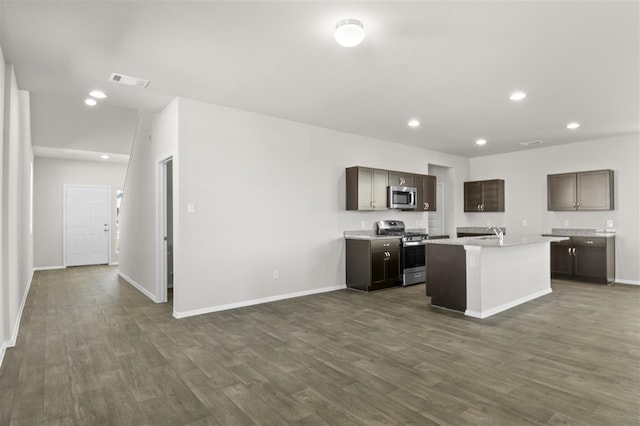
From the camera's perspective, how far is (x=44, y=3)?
2.37 metres

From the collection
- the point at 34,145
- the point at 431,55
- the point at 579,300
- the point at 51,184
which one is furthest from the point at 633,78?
the point at 51,184

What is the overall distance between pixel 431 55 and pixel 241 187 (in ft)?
9.19

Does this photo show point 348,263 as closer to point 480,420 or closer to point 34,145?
point 480,420

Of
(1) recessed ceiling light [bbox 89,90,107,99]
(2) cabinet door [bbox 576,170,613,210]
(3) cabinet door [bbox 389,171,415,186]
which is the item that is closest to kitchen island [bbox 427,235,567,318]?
(3) cabinet door [bbox 389,171,415,186]

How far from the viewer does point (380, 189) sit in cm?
616

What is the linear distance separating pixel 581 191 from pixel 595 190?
Result: 0.21 meters

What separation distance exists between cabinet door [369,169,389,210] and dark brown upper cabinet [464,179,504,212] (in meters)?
2.92

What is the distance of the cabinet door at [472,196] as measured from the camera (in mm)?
7992

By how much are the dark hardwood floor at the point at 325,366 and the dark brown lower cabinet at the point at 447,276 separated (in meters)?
0.24

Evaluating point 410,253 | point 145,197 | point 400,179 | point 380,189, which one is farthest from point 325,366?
point 400,179

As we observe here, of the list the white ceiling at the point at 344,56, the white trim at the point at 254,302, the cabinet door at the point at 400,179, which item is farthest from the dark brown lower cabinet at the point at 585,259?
the white trim at the point at 254,302

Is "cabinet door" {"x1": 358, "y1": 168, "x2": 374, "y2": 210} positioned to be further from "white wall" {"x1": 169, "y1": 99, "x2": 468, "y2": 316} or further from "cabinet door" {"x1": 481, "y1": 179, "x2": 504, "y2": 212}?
"cabinet door" {"x1": 481, "y1": 179, "x2": 504, "y2": 212}

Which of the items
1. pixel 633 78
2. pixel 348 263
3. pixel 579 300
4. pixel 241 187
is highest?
pixel 633 78

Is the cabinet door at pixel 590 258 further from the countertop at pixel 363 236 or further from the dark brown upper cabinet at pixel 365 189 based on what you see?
the dark brown upper cabinet at pixel 365 189
